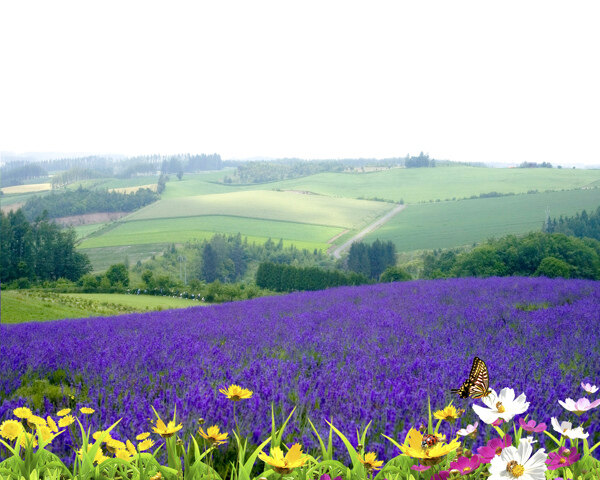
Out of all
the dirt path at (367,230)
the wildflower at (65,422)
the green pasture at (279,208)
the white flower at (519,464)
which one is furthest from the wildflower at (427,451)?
the green pasture at (279,208)

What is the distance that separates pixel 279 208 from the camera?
95.8m

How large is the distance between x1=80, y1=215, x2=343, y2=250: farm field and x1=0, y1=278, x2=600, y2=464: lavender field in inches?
2714

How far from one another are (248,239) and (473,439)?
7889 cm

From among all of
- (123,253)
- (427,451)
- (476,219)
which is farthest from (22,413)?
(123,253)

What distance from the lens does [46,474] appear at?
1784 mm

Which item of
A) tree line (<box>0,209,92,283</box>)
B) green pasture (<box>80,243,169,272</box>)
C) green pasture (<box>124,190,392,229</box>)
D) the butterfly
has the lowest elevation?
green pasture (<box>80,243,169,272</box>)

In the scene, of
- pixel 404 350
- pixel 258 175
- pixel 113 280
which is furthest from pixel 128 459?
pixel 258 175

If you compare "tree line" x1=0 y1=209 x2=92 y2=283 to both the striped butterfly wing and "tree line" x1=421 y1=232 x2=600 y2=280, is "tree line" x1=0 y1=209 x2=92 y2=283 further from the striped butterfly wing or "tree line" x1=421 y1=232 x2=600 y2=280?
the striped butterfly wing

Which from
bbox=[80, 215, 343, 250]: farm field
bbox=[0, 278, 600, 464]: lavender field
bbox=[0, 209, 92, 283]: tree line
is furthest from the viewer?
bbox=[80, 215, 343, 250]: farm field

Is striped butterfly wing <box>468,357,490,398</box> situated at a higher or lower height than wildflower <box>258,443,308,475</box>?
higher

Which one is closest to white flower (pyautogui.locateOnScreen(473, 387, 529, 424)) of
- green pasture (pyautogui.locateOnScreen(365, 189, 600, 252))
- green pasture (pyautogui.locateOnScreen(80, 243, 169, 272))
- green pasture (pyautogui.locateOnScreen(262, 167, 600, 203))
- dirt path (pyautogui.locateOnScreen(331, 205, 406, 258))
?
green pasture (pyautogui.locateOnScreen(365, 189, 600, 252))

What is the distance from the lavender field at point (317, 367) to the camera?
234 cm

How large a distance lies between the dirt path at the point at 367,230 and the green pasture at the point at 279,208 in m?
1.83

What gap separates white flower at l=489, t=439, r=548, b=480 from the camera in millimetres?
1353
